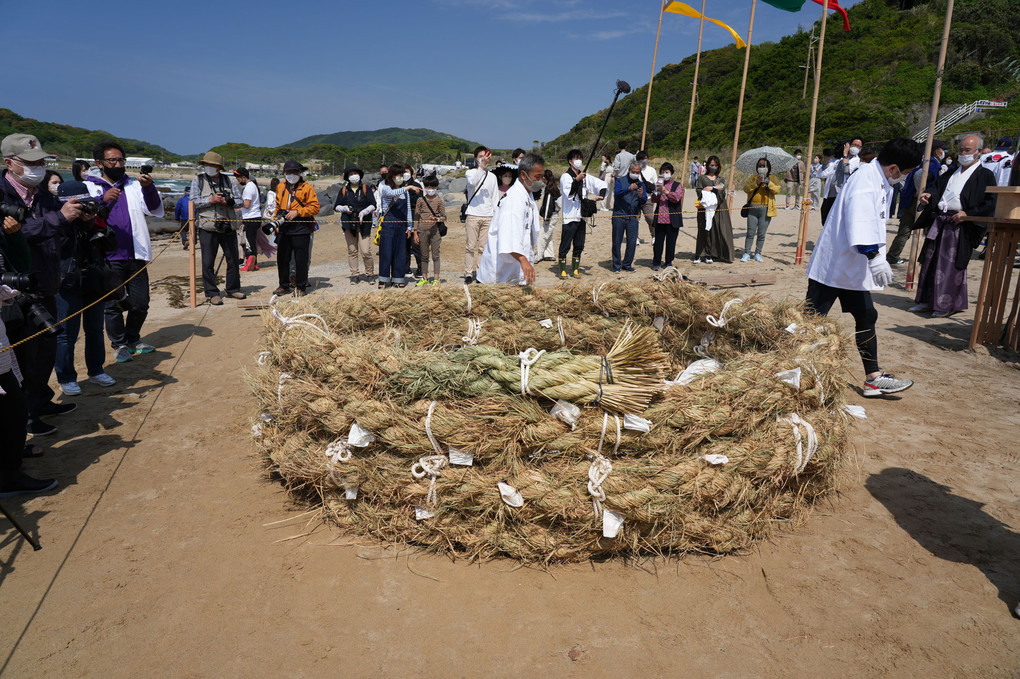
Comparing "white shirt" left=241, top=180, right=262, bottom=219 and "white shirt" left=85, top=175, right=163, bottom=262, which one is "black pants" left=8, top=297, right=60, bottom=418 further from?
"white shirt" left=241, top=180, right=262, bottom=219

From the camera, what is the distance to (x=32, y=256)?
4.13m

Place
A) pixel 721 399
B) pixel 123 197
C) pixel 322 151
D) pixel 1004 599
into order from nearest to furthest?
pixel 1004 599 → pixel 721 399 → pixel 123 197 → pixel 322 151

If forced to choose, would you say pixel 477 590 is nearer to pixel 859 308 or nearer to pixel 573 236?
pixel 859 308

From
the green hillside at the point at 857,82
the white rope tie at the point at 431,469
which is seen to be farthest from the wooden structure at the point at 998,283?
the green hillside at the point at 857,82

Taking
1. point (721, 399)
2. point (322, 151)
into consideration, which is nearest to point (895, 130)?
point (721, 399)

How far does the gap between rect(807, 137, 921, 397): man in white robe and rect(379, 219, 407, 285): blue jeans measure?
5687 mm

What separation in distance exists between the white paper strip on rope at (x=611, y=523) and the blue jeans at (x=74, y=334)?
14.6 ft

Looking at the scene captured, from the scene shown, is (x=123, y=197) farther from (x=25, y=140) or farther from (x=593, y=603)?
(x=593, y=603)

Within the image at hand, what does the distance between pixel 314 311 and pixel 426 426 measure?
5.73 ft

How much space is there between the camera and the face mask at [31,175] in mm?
4039

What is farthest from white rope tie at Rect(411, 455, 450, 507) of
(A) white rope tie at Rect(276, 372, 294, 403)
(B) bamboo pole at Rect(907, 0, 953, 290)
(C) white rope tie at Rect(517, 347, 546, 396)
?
(B) bamboo pole at Rect(907, 0, 953, 290)

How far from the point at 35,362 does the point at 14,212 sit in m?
1.03

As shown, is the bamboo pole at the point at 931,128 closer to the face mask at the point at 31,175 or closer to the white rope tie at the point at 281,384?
the white rope tie at the point at 281,384

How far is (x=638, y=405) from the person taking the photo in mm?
2883
